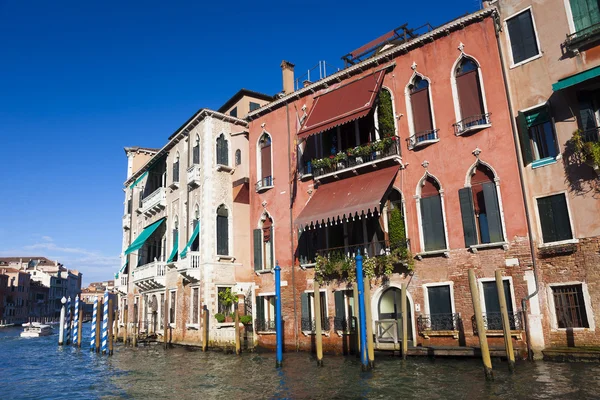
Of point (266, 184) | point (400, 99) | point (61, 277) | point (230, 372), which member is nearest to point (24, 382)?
point (230, 372)

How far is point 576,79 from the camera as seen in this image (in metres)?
13.0

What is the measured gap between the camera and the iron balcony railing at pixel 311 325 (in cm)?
1792

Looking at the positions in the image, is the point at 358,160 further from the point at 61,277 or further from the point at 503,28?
the point at 61,277

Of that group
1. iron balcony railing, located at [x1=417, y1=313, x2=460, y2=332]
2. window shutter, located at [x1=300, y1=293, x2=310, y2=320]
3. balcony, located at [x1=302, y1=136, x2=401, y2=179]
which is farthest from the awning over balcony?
iron balcony railing, located at [x1=417, y1=313, x2=460, y2=332]

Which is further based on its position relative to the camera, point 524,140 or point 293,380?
point 524,140

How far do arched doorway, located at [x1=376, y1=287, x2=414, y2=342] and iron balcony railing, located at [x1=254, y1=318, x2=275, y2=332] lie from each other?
17.1 ft

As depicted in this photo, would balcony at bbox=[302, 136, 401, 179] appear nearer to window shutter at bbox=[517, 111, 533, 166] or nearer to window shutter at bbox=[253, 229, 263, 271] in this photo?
window shutter at bbox=[253, 229, 263, 271]

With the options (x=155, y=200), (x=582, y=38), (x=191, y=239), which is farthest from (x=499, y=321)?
(x=155, y=200)

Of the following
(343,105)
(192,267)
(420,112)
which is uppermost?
(343,105)

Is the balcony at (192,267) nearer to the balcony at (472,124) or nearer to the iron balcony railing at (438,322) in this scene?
the iron balcony railing at (438,322)

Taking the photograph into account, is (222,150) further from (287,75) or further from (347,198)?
(347,198)

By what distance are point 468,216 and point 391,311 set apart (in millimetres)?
4228

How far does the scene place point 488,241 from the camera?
48.0ft

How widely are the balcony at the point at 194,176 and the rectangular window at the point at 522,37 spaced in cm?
1445
